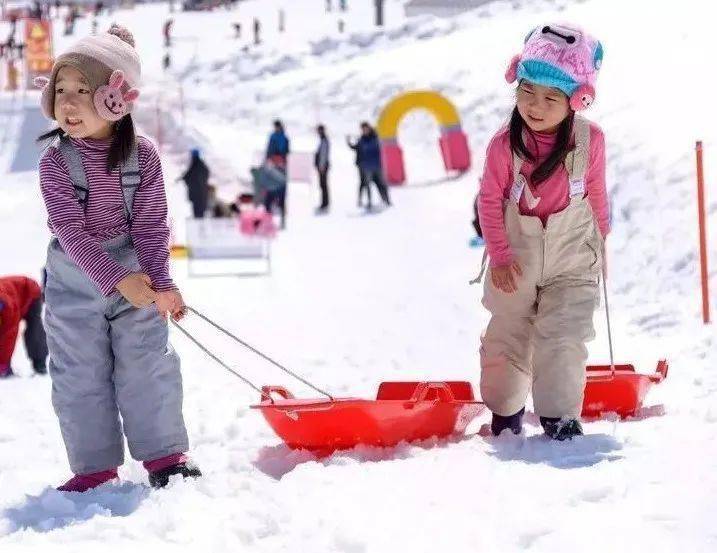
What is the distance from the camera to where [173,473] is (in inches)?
141

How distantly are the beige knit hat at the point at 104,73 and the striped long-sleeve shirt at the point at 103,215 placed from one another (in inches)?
4.9

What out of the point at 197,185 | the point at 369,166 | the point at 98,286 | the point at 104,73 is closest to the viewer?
the point at 98,286

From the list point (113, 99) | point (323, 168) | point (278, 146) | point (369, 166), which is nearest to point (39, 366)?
point (113, 99)

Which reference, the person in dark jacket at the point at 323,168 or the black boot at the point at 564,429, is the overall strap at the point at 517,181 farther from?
the person in dark jacket at the point at 323,168

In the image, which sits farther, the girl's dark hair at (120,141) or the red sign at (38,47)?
the red sign at (38,47)

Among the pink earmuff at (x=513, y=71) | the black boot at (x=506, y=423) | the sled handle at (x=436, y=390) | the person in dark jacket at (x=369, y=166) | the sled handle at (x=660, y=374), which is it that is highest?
the pink earmuff at (x=513, y=71)

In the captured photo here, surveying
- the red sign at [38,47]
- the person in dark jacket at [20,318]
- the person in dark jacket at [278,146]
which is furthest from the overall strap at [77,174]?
the red sign at [38,47]

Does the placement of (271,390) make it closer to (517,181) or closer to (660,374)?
(517,181)

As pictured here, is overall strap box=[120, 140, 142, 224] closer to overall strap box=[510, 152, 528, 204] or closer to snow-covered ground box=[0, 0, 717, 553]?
snow-covered ground box=[0, 0, 717, 553]

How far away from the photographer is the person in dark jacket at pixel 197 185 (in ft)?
58.1

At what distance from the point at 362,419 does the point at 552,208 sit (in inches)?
38.2

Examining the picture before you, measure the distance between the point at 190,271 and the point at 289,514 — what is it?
9751mm

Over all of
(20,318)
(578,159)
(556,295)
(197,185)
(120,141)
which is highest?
(120,141)

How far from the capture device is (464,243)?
1396cm
